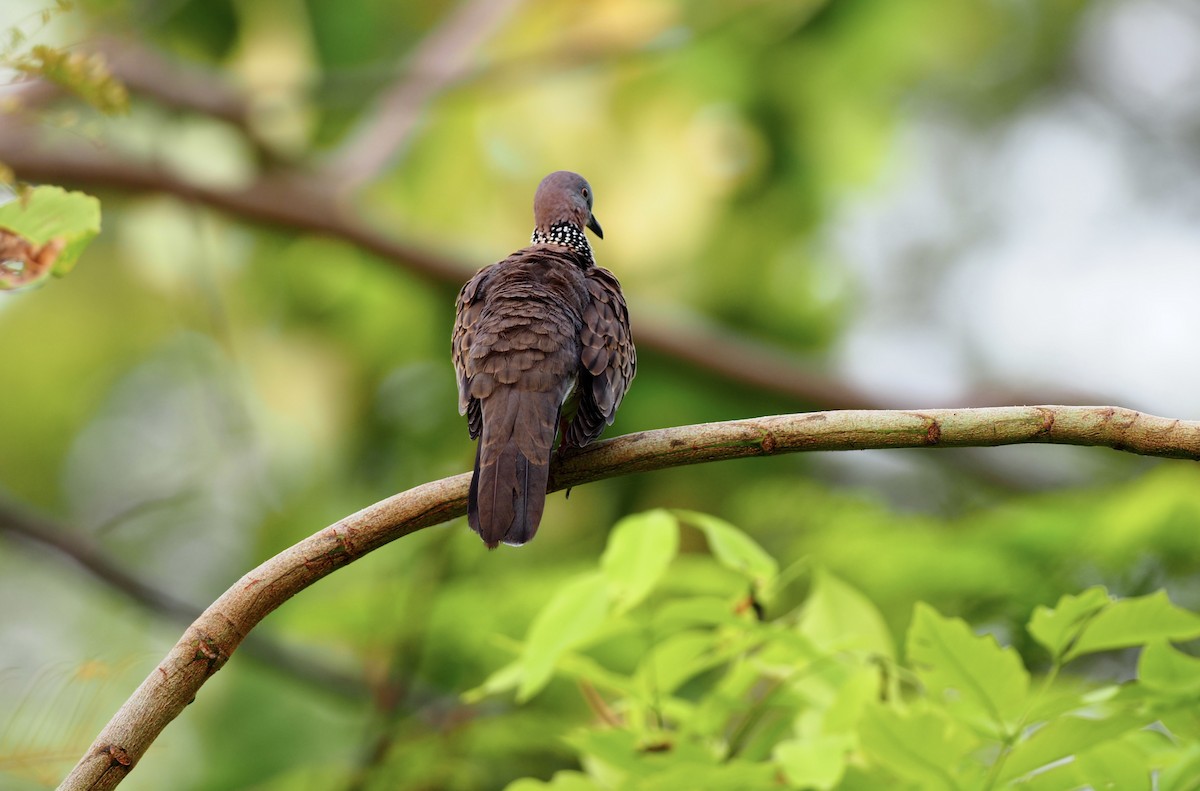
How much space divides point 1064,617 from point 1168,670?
0.26 meters

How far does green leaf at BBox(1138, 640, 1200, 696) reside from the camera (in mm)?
2414

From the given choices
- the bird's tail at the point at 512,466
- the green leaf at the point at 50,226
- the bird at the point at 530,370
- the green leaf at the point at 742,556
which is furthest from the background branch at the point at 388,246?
the green leaf at the point at 50,226

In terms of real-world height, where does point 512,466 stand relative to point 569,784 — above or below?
above

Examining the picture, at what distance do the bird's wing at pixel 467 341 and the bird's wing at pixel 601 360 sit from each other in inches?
10.5

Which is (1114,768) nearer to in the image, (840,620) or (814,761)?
(814,761)

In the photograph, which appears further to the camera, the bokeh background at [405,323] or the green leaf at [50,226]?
the bokeh background at [405,323]

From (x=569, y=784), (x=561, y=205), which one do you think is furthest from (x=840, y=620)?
(x=561, y=205)

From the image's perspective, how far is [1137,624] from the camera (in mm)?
2365

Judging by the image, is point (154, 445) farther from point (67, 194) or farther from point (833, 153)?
point (67, 194)

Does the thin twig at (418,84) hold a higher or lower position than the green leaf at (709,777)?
higher

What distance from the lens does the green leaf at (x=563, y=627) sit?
249 centimetres

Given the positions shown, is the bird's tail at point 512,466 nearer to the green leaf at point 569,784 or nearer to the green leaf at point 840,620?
the green leaf at point 569,784

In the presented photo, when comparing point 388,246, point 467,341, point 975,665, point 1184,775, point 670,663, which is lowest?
point 1184,775

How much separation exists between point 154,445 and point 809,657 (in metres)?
9.26
